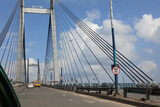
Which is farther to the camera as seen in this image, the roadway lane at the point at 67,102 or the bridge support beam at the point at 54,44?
the bridge support beam at the point at 54,44

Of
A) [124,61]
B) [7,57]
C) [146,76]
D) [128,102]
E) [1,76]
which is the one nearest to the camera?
[1,76]

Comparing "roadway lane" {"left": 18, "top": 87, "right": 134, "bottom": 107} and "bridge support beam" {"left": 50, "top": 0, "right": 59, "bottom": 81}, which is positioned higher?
"bridge support beam" {"left": 50, "top": 0, "right": 59, "bottom": 81}

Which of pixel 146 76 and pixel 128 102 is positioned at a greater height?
pixel 146 76

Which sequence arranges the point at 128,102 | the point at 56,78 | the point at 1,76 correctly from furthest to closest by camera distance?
the point at 56,78
the point at 128,102
the point at 1,76

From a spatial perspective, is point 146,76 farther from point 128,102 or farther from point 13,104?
point 13,104

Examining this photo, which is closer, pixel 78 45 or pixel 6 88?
pixel 6 88

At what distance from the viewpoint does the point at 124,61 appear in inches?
696

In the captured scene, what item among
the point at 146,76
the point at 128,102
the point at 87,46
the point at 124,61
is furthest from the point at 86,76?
the point at 128,102

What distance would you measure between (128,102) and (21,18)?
3961cm

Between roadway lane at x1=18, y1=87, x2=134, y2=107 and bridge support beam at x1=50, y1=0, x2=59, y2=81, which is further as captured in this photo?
bridge support beam at x1=50, y1=0, x2=59, y2=81

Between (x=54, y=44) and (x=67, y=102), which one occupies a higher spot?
(x=54, y=44)

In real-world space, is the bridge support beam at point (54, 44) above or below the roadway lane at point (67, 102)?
above

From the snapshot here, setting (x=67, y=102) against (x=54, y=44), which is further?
(x=54, y=44)

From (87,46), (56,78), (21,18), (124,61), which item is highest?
(21,18)
